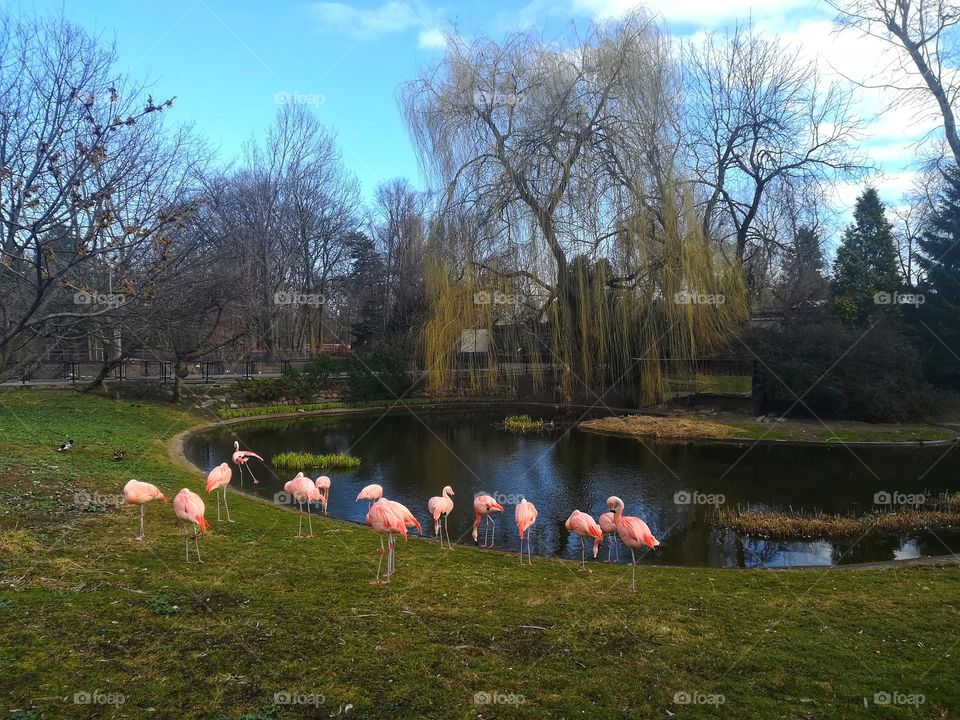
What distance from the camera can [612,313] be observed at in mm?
18609

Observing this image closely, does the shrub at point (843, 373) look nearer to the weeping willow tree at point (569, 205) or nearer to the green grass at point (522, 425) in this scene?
the weeping willow tree at point (569, 205)

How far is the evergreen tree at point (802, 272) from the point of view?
25375 mm

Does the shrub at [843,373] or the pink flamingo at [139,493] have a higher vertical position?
the shrub at [843,373]

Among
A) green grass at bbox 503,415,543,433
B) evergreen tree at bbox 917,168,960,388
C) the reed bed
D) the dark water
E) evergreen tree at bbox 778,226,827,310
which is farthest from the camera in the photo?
evergreen tree at bbox 778,226,827,310

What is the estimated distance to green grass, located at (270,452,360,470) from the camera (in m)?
13.9

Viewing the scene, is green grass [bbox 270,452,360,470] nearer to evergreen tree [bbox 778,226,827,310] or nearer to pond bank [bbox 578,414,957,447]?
pond bank [bbox 578,414,957,447]

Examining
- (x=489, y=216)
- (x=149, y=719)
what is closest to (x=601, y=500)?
(x=149, y=719)

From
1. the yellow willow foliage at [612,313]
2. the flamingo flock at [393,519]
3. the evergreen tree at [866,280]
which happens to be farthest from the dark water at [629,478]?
the evergreen tree at [866,280]

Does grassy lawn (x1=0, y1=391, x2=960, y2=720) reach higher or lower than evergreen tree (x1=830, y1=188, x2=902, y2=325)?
lower

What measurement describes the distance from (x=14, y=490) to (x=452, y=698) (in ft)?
24.4

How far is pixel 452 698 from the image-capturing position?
3838 millimetres

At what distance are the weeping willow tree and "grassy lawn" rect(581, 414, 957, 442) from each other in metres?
2.19

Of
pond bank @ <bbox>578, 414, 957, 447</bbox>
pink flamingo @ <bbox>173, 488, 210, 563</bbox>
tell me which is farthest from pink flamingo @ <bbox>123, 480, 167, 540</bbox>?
pond bank @ <bbox>578, 414, 957, 447</bbox>

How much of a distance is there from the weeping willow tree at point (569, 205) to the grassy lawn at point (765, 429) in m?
2.19
